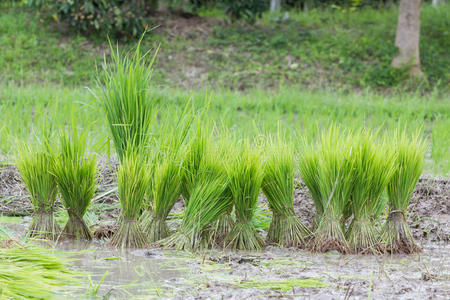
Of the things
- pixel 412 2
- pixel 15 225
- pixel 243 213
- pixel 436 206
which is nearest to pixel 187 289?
pixel 243 213

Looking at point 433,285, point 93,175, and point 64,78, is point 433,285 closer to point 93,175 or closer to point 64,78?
point 93,175

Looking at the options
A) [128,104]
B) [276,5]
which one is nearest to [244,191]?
[128,104]

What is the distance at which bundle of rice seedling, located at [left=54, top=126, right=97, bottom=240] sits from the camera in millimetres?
2904

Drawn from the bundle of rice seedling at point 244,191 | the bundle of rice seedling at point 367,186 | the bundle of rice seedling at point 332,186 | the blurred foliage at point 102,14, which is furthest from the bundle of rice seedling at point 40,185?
the blurred foliage at point 102,14

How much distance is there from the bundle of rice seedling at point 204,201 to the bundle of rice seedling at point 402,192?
87 cm

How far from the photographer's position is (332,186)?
2857mm

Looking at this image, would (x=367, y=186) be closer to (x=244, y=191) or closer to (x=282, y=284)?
(x=244, y=191)

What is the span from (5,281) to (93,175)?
99 centimetres

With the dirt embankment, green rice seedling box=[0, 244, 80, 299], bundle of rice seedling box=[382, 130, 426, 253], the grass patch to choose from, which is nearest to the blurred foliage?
the dirt embankment

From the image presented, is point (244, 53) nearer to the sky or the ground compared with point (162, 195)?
nearer to the sky

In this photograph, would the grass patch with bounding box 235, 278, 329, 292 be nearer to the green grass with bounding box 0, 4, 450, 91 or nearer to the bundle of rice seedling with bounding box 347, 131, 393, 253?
the bundle of rice seedling with bounding box 347, 131, 393, 253

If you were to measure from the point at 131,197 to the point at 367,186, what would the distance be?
4.00 ft

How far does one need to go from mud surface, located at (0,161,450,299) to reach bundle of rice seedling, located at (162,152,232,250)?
11cm

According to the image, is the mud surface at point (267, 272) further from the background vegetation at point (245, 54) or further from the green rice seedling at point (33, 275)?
the background vegetation at point (245, 54)
